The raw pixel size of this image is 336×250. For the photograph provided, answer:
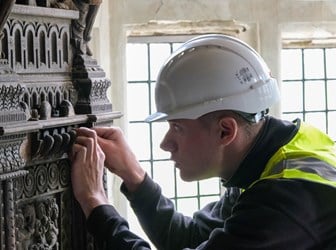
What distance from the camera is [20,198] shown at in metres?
1.44

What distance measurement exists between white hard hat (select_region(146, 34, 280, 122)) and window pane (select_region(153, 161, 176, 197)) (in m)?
1.55

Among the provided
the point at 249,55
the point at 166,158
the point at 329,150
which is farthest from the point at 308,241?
the point at 166,158

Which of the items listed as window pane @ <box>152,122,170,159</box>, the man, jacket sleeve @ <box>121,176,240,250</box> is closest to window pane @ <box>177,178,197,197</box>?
window pane @ <box>152,122,170,159</box>

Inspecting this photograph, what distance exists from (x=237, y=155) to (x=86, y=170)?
32cm

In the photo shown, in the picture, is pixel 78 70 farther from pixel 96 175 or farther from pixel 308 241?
pixel 308 241

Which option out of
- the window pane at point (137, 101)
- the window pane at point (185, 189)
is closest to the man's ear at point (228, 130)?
the window pane at point (137, 101)

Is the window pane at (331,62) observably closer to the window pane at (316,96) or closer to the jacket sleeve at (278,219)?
the window pane at (316,96)

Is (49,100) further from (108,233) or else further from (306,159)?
(306,159)

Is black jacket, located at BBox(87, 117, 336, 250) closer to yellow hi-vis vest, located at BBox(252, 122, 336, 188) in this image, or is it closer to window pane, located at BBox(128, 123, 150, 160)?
yellow hi-vis vest, located at BBox(252, 122, 336, 188)

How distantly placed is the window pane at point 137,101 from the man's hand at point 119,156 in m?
1.20

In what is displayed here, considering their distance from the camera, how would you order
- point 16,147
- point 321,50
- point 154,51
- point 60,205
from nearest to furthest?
1. point 16,147
2. point 60,205
3. point 154,51
4. point 321,50

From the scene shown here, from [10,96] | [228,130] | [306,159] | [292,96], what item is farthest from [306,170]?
[292,96]

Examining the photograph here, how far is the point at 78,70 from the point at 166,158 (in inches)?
60.4

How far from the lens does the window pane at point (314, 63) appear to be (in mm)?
3355
